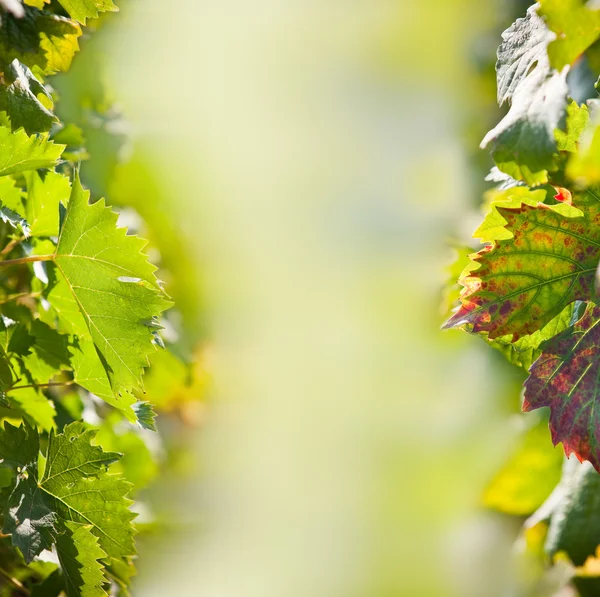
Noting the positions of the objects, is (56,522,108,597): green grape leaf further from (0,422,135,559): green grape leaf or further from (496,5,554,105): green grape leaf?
(496,5,554,105): green grape leaf

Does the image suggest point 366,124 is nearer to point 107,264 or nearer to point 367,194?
point 367,194

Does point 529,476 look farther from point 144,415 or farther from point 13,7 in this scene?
point 13,7

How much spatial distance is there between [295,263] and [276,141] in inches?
38.5

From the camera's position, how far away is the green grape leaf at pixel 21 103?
0.78m

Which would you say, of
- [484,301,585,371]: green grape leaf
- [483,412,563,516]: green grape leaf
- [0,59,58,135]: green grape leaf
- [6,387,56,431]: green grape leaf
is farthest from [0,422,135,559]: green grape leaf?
[483,412,563,516]: green grape leaf

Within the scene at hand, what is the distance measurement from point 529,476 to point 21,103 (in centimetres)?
108

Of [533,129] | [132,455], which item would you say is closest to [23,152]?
[533,129]

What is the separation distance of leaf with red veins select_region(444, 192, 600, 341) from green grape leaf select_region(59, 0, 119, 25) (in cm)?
55

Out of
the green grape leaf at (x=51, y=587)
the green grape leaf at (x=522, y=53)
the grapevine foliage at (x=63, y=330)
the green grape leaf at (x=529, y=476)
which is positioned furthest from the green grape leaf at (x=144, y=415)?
the green grape leaf at (x=529, y=476)

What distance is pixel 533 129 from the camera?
2.28ft

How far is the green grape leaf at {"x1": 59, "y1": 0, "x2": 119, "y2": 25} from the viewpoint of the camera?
0.80 m

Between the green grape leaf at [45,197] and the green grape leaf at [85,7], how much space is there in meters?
0.21

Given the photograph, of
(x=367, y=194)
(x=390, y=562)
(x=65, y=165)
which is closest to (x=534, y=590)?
(x=65, y=165)

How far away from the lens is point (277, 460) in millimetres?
4848
